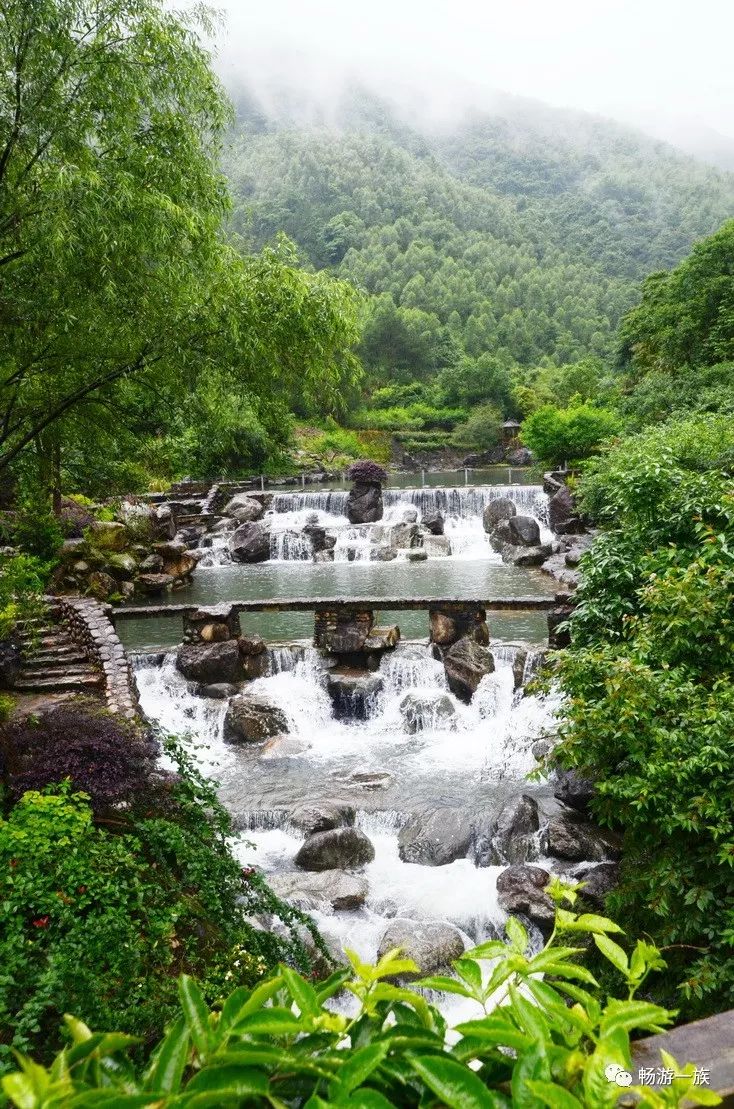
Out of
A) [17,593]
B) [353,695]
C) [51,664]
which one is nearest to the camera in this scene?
[17,593]

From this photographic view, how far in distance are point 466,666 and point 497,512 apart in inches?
453

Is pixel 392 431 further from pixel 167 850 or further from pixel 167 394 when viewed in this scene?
pixel 167 850

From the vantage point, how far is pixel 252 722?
877 centimetres

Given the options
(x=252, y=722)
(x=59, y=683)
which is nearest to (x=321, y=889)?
(x=252, y=722)

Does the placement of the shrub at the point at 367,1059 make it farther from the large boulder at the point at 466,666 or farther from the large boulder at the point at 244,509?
the large boulder at the point at 244,509

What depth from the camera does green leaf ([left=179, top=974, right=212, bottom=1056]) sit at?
0.97 metres

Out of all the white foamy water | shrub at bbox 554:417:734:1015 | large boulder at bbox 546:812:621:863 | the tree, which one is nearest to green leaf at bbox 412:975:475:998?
shrub at bbox 554:417:734:1015

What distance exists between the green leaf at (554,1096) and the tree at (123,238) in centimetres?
459

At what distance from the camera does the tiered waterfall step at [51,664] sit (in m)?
7.80

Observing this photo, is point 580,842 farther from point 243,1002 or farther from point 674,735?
point 243,1002

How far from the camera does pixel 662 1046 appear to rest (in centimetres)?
108

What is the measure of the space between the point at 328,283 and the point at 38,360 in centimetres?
236

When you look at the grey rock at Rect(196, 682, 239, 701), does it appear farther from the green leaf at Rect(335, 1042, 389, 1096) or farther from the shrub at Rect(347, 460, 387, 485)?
the shrub at Rect(347, 460, 387, 485)

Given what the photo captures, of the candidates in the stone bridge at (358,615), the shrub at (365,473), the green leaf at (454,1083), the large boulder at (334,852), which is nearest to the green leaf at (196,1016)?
the green leaf at (454,1083)
